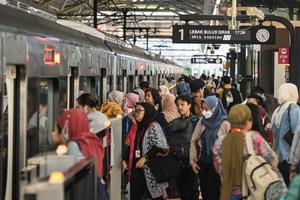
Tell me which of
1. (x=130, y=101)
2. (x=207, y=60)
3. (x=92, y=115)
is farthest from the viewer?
(x=207, y=60)

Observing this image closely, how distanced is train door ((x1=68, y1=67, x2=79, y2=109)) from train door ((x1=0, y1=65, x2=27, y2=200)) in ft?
6.45

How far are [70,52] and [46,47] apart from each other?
44.0 inches

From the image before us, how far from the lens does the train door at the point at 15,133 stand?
4949mm

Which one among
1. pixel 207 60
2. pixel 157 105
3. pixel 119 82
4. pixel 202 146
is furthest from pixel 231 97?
pixel 207 60

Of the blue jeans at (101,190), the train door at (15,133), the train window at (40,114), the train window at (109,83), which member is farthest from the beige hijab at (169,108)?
the blue jeans at (101,190)

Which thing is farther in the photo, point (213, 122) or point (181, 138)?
point (181, 138)

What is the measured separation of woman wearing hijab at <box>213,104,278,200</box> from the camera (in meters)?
5.39

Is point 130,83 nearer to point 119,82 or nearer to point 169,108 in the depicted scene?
point 119,82

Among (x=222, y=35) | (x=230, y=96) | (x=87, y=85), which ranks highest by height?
(x=222, y=35)

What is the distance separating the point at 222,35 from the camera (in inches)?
446

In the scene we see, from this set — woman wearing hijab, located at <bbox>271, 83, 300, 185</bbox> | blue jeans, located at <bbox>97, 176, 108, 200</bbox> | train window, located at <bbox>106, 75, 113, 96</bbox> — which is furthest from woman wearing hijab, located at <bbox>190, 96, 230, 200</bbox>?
train window, located at <bbox>106, 75, 113, 96</bbox>

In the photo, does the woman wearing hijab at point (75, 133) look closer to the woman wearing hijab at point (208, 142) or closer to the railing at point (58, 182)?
the railing at point (58, 182)

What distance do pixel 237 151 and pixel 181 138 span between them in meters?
2.26

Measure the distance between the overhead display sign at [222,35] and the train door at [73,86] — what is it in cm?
420
